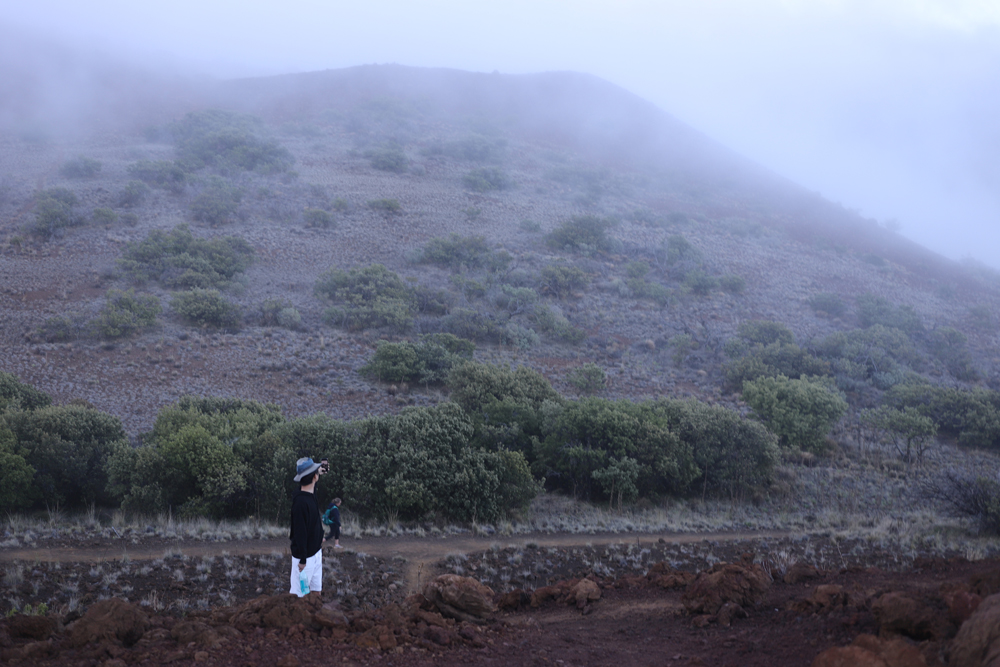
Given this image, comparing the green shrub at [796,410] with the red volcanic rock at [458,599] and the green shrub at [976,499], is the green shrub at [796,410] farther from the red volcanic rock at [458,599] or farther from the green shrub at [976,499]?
the red volcanic rock at [458,599]

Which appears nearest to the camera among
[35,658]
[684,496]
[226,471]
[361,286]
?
[35,658]

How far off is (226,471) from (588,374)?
1389cm

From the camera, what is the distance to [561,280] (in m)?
32.2

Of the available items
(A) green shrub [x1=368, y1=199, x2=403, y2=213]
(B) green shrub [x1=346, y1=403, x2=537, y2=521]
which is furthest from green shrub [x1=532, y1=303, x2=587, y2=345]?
(A) green shrub [x1=368, y1=199, x2=403, y2=213]

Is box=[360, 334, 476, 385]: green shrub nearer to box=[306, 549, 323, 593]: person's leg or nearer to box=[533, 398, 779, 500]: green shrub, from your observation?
box=[533, 398, 779, 500]: green shrub

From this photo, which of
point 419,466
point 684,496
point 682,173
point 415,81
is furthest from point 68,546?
point 415,81

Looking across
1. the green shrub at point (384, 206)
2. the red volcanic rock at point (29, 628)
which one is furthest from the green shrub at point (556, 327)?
the red volcanic rock at point (29, 628)

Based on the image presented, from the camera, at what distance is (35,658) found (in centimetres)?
407

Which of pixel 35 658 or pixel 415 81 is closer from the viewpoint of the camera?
pixel 35 658

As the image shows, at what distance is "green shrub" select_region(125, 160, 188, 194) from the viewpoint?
38.7 meters

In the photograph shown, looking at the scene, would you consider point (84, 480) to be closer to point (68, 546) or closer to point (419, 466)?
point (68, 546)

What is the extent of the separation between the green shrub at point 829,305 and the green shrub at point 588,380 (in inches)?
789

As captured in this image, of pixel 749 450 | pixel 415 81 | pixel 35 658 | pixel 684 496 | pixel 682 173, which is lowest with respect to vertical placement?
pixel 684 496

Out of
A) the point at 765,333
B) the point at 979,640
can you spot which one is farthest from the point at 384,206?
the point at 979,640
